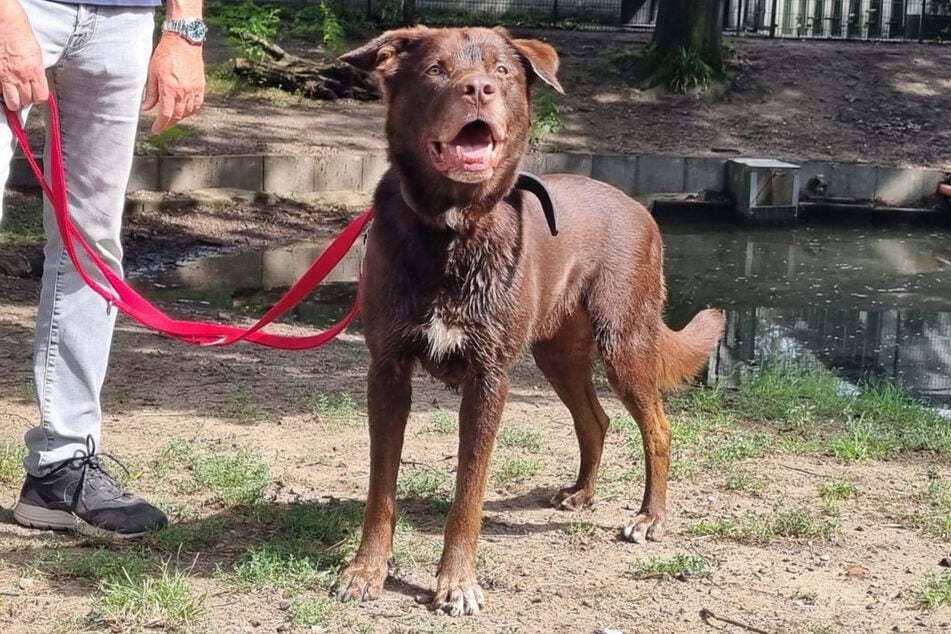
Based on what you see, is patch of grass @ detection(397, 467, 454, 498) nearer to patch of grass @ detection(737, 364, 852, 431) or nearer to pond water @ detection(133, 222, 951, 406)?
patch of grass @ detection(737, 364, 852, 431)

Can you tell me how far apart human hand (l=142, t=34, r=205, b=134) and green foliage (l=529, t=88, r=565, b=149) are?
34.2 feet

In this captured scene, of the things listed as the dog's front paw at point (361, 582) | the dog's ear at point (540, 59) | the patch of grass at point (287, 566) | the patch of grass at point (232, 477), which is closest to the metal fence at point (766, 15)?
the patch of grass at point (232, 477)

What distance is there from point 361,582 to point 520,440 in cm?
193

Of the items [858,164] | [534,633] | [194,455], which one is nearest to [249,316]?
[194,455]

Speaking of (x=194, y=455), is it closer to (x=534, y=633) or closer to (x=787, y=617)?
(x=534, y=633)

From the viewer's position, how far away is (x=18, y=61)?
346 cm

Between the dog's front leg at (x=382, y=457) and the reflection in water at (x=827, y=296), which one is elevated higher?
the dog's front leg at (x=382, y=457)

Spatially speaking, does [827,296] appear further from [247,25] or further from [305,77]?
[247,25]

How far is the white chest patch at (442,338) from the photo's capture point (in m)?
3.98

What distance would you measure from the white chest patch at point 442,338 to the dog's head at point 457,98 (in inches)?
17.0

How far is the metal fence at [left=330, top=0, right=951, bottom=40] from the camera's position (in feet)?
72.3

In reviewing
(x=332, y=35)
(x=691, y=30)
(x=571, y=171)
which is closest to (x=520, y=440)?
(x=571, y=171)

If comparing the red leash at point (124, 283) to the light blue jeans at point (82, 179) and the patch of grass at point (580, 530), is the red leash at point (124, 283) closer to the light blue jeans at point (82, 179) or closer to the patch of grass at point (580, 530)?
the light blue jeans at point (82, 179)

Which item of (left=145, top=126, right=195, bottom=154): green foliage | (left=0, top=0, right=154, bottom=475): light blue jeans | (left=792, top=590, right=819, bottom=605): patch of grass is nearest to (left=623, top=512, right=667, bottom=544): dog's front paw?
(left=792, top=590, right=819, bottom=605): patch of grass
